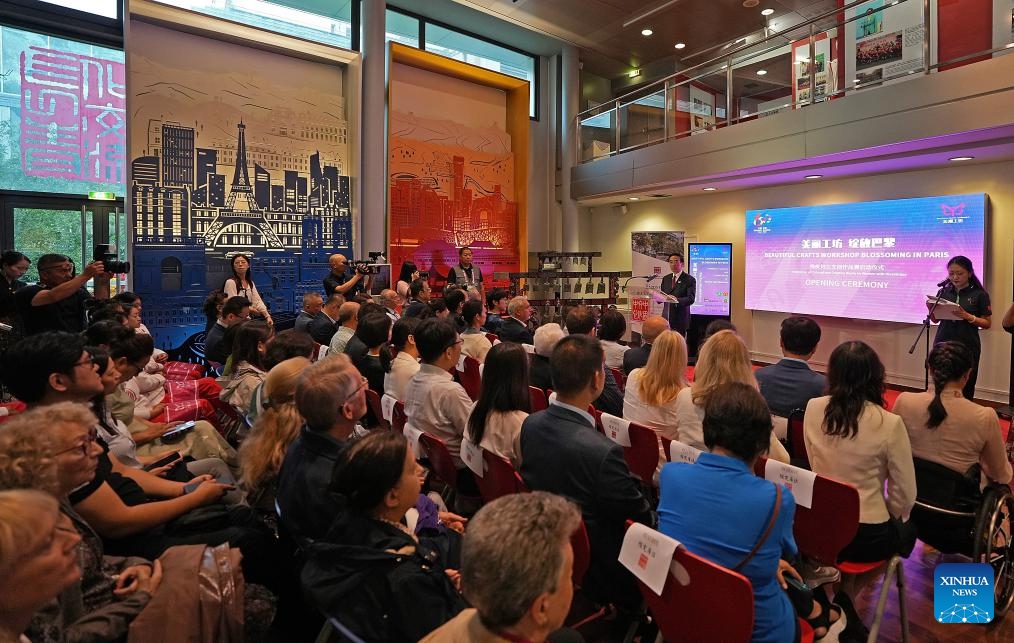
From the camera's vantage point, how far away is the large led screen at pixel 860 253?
696 cm

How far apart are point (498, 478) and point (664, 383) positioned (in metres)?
1.14

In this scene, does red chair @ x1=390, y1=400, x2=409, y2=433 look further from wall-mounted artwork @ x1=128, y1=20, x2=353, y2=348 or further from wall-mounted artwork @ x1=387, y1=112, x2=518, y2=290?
wall-mounted artwork @ x1=387, y1=112, x2=518, y2=290

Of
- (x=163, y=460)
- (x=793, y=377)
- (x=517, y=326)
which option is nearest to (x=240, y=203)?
(x=517, y=326)

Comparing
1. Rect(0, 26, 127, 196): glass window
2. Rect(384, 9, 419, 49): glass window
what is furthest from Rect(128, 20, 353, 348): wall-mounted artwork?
Rect(384, 9, 419, 49): glass window

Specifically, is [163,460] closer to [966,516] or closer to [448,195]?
[966,516]

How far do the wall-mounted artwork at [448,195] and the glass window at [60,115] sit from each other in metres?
3.76

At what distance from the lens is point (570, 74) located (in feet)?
38.1

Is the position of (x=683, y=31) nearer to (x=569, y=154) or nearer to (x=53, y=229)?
(x=569, y=154)

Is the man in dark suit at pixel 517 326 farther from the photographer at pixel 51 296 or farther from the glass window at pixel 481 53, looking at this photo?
the glass window at pixel 481 53

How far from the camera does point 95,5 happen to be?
728 cm

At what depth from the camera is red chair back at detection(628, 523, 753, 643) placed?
140 cm

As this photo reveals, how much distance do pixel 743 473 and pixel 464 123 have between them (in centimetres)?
1014

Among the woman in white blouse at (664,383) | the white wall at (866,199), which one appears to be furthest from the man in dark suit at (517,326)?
the white wall at (866,199)

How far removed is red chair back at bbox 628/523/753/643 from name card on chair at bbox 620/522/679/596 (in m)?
0.03
